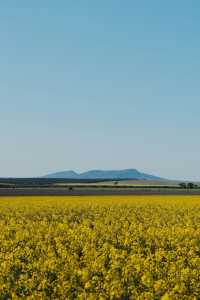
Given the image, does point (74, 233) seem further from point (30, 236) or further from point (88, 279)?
point (88, 279)

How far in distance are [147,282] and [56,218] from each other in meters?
19.2

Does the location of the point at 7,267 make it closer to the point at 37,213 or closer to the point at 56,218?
the point at 56,218

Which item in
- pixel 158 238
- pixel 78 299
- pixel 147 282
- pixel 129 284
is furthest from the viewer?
pixel 158 238

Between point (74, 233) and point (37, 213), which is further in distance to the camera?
point (37, 213)

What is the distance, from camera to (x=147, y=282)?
36.8ft

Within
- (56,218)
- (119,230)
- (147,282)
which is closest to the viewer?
(147,282)

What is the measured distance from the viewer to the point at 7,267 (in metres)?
13.2

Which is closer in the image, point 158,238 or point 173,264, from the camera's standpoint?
A: point 173,264

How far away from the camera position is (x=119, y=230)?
22953 mm

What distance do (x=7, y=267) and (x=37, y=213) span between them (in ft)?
66.4

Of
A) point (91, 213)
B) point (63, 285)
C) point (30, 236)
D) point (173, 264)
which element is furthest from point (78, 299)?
point (91, 213)

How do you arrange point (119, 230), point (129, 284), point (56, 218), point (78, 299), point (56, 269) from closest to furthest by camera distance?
point (78, 299) < point (129, 284) < point (56, 269) < point (119, 230) < point (56, 218)

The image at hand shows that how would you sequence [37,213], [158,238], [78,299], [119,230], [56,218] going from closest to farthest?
[78,299] < [158,238] < [119,230] < [56,218] < [37,213]

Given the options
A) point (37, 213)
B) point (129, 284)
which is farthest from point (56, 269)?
point (37, 213)
